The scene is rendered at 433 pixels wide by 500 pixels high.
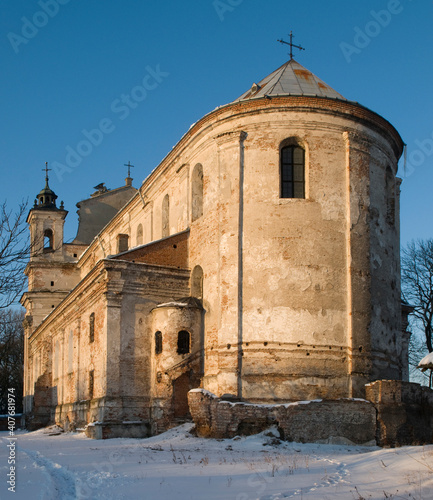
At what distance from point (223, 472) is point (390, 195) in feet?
42.3

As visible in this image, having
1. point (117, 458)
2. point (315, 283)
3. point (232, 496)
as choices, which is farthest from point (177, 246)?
point (232, 496)

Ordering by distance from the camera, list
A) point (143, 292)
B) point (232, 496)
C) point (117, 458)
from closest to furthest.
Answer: point (232, 496) < point (117, 458) < point (143, 292)

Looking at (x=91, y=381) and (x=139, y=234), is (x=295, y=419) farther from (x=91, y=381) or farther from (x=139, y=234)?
(x=139, y=234)

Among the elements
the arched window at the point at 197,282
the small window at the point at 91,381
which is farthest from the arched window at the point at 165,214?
the small window at the point at 91,381

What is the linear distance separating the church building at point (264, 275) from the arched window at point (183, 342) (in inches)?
1.3

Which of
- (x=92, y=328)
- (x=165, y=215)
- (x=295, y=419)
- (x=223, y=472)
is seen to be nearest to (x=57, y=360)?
(x=92, y=328)

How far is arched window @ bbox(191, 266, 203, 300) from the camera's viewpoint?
2039 cm

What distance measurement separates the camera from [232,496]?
8469 mm

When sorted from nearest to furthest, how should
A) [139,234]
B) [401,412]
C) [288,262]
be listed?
[401,412]
[288,262]
[139,234]

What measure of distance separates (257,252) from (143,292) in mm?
4113

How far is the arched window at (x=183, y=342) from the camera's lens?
1900 centimetres

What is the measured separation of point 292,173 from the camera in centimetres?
1889

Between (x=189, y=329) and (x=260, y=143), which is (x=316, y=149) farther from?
(x=189, y=329)

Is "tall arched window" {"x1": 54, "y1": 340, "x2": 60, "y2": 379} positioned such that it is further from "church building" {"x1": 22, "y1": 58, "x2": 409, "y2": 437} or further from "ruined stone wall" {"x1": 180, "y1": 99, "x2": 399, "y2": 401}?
"ruined stone wall" {"x1": 180, "y1": 99, "x2": 399, "y2": 401}
